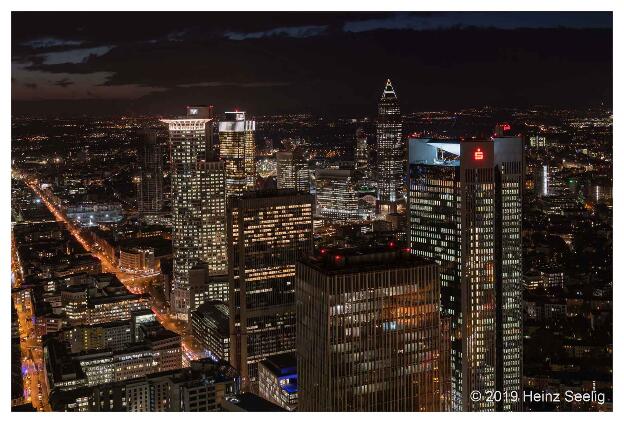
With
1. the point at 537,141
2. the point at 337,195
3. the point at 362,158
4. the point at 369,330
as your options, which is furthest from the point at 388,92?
the point at 337,195

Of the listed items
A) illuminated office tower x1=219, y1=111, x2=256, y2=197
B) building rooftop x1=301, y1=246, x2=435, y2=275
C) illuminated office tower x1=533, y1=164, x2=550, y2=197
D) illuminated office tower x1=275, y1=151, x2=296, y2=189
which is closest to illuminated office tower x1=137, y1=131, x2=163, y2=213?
illuminated office tower x1=219, y1=111, x2=256, y2=197

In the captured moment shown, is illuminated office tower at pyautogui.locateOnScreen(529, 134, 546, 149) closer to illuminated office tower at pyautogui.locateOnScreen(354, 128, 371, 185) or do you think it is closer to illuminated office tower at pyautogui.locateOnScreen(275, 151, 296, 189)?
illuminated office tower at pyautogui.locateOnScreen(354, 128, 371, 185)

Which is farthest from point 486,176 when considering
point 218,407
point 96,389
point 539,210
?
point 96,389

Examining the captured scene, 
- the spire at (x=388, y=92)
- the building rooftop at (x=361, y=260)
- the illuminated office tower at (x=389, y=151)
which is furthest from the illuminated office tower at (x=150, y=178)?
the building rooftop at (x=361, y=260)

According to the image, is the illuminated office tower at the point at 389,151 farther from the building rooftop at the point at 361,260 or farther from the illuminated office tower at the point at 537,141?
the building rooftop at the point at 361,260

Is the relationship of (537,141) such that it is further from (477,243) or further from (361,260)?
(361,260)

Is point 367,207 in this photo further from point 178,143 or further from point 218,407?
point 218,407
